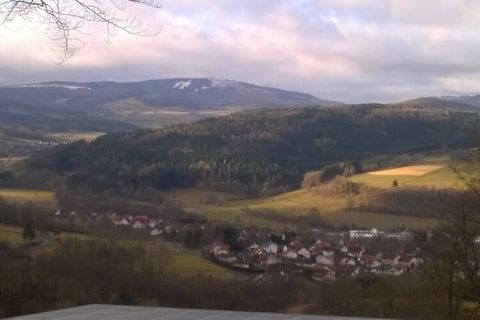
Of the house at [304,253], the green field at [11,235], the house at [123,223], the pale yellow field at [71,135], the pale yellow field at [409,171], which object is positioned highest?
the pale yellow field at [409,171]

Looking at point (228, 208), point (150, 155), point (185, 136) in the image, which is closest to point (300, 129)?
point (185, 136)

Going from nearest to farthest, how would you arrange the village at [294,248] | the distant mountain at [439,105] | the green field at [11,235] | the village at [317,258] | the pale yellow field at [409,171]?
the village at [317,258] < the village at [294,248] < the green field at [11,235] < the pale yellow field at [409,171] < the distant mountain at [439,105]

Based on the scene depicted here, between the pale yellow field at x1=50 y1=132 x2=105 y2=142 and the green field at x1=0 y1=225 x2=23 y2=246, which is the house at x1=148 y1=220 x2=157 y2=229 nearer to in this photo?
the green field at x1=0 y1=225 x2=23 y2=246

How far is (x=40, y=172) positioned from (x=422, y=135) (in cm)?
4230

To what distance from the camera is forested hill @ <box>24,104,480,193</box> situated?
199ft

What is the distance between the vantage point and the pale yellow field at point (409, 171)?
51750 mm

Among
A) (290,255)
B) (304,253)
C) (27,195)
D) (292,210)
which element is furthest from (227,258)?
(27,195)

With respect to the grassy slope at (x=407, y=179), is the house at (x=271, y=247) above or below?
below

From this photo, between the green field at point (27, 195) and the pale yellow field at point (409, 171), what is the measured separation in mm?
24241

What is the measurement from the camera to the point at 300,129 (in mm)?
80875

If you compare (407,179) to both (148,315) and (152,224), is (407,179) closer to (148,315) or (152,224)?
(152,224)

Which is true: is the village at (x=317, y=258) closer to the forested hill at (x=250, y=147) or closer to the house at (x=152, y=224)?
the house at (x=152, y=224)

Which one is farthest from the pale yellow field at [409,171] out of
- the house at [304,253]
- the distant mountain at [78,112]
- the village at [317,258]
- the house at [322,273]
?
the distant mountain at [78,112]

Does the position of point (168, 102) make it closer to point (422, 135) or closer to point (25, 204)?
point (422, 135)
